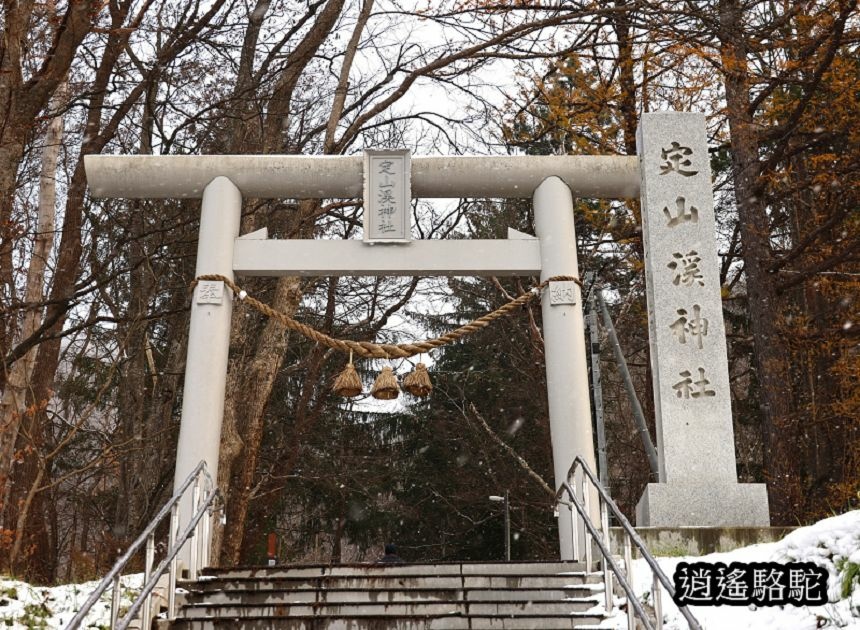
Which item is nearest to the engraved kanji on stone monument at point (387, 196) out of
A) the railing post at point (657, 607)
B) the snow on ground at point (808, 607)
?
the snow on ground at point (808, 607)

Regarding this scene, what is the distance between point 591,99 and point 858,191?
14.2 feet

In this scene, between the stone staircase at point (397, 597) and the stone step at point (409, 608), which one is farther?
the stone step at point (409, 608)

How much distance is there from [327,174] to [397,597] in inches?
174

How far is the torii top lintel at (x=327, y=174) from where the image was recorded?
9273 mm

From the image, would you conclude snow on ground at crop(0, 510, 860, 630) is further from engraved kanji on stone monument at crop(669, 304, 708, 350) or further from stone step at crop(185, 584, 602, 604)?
engraved kanji on stone monument at crop(669, 304, 708, 350)

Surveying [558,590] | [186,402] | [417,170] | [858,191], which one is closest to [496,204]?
[858,191]

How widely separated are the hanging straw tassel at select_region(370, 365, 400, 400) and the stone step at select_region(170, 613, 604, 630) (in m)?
2.91

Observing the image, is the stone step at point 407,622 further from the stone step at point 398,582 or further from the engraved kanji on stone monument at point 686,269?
the engraved kanji on stone monument at point 686,269

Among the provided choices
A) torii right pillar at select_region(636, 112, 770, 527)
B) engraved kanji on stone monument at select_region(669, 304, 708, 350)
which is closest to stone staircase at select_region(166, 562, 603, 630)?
torii right pillar at select_region(636, 112, 770, 527)

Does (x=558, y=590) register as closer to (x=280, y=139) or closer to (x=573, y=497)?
(x=573, y=497)

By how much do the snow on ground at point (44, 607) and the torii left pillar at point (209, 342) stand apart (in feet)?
3.40

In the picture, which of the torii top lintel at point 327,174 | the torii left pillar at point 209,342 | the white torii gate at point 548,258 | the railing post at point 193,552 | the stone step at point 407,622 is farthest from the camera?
the torii top lintel at point 327,174

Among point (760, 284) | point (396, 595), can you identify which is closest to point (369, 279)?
point (760, 284)

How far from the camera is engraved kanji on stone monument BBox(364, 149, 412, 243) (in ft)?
29.9
